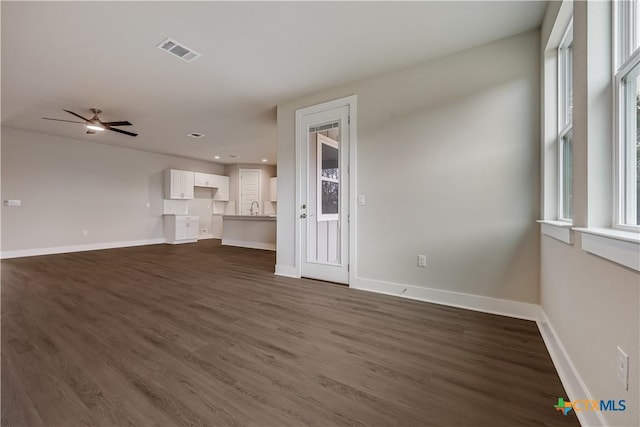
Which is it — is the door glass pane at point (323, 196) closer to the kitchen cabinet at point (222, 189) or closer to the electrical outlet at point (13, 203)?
the electrical outlet at point (13, 203)

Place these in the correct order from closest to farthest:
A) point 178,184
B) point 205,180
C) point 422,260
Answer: point 422,260 → point 178,184 → point 205,180

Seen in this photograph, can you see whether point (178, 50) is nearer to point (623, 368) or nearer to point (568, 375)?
point (623, 368)

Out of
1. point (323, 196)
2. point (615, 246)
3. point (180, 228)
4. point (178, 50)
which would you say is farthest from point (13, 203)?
point (615, 246)

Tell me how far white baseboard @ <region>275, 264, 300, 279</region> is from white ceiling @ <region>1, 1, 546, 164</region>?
2511 millimetres

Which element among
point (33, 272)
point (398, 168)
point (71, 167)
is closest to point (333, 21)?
point (398, 168)

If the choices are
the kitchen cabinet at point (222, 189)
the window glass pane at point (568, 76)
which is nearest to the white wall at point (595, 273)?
the window glass pane at point (568, 76)

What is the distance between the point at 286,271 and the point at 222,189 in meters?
6.42

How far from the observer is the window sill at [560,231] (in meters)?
1.52

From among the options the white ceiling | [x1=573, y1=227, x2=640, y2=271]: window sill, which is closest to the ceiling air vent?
the white ceiling

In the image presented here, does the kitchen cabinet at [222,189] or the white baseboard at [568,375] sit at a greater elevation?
the kitchen cabinet at [222,189]

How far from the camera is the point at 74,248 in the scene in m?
6.10

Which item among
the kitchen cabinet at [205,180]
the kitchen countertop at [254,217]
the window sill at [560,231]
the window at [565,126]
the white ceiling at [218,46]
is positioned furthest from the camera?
the kitchen cabinet at [205,180]

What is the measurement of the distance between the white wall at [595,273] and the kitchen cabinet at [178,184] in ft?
27.5

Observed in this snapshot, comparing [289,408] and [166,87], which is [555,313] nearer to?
[289,408]
